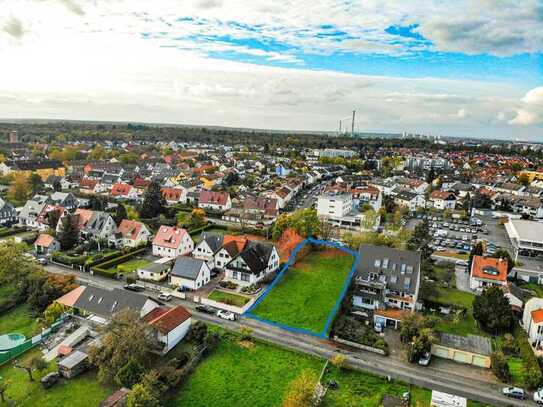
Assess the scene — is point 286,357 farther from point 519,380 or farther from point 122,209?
point 122,209

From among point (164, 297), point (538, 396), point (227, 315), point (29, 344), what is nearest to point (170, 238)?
point (164, 297)

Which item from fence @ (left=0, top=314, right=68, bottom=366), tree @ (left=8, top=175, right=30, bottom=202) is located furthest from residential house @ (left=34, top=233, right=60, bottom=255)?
tree @ (left=8, top=175, right=30, bottom=202)

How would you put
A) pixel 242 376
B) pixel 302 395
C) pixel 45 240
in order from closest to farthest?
1. pixel 302 395
2. pixel 242 376
3. pixel 45 240

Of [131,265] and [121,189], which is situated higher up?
[121,189]

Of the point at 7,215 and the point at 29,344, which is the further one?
the point at 7,215

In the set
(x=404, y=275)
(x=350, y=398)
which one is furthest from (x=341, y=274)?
(x=350, y=398)

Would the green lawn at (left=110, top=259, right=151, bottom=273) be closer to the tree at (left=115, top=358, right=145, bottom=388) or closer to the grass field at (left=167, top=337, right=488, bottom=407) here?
the grass field at (left=167, top=337, right=488, bottom=407)

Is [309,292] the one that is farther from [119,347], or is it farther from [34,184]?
[34,184]
